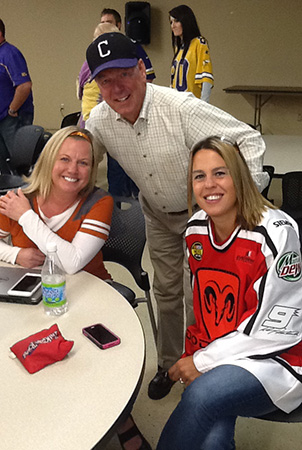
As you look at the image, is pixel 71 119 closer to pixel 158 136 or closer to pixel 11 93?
pixel 11 93

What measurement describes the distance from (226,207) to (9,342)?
760 mm

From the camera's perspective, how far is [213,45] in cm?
708

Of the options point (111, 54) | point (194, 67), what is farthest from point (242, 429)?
point (194, 67)

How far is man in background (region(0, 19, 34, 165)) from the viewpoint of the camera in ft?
13.6

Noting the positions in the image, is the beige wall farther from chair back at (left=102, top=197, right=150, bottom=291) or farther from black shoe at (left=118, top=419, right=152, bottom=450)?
black shoe at (left=118, top=419, right=152, bottom=450)

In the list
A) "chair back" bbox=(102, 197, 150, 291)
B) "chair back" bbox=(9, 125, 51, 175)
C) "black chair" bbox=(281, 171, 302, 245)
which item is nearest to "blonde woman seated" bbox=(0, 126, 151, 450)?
"chair back" bbox=(102, 197, 150, 291)

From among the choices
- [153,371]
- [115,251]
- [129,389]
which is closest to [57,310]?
[129,389]

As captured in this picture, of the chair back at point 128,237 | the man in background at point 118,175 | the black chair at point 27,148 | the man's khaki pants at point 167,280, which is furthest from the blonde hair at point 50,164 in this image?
the man in background at point 118,175

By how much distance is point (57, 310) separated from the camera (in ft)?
4.63

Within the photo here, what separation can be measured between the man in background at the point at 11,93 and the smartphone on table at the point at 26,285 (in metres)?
2.95

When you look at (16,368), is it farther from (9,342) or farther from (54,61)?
(54,61)

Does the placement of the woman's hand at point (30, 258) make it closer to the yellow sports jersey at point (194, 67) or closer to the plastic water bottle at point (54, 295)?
the plastic water bottle at point (54, 295)

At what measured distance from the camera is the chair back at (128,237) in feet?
6.73

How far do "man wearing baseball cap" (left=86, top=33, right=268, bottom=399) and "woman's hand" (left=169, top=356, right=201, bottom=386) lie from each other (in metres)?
0.53
